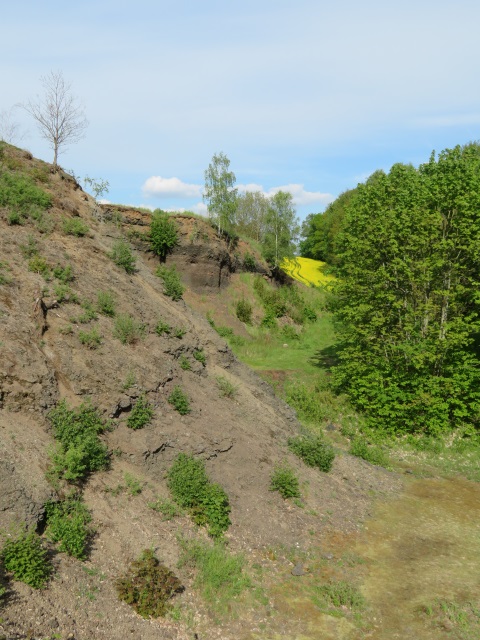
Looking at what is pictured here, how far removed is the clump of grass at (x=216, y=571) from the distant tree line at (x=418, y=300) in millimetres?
12661

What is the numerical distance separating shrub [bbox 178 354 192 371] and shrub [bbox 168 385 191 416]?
1.43m

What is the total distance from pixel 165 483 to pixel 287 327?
27.4m

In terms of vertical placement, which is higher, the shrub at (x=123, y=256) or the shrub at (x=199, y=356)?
the shrub at (x=123, y=256)

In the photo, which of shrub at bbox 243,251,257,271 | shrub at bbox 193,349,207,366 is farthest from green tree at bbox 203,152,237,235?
shrub at bbox 193,349,207,366

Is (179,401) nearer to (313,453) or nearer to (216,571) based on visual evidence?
(313,453)

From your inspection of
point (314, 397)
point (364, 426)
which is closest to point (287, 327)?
point (314, 397)

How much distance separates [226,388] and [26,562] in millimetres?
9145

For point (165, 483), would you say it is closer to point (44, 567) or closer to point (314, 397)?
point (44, 567)

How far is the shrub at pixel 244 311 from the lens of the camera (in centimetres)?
3784

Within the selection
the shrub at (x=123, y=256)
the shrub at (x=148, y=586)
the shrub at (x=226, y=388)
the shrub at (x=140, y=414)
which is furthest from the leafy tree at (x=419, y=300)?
the shrub at (x=148, y=586)

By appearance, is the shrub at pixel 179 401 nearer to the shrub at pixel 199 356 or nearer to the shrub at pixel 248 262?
the shrub at pixel 199 356

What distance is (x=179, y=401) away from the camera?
14.6m

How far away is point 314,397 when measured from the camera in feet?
80.7

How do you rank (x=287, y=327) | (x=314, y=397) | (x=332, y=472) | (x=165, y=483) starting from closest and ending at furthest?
1. (x=165, y=483)
2. (x=332, y=472)
3. (x=314, y=397)
4. (x=287, y=327)
